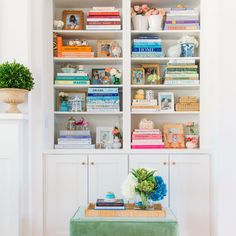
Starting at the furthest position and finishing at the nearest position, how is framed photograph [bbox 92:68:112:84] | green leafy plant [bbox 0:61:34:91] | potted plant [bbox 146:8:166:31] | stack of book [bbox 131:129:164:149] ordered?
framed photograph [bbox 92:68:112:84] → potted plant [bbox 146:8:166:31] → stack of book [bbox 131:129:164:149] → green leafy plant [bbox 0:61:34:91]

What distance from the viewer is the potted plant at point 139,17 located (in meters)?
3.33

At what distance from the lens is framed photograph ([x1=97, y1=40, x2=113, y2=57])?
3.38 m

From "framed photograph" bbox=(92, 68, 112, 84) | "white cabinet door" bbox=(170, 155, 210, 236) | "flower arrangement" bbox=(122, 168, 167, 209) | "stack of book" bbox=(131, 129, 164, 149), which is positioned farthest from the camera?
"framed photograph" bbox=(92, 68, 112, 84)

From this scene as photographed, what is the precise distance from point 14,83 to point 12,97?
0.12 m

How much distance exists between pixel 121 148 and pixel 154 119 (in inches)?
19.6

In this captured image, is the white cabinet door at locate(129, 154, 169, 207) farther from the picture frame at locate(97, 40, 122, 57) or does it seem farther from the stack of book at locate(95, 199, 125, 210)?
the picture frame at locate(97, 40, 122, 57)

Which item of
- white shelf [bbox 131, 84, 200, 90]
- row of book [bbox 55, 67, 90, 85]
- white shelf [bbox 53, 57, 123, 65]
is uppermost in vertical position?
white shelf [bbox 53, 57, 123, 65]

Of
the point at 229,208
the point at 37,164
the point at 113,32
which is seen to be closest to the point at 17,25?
the point at 113,32

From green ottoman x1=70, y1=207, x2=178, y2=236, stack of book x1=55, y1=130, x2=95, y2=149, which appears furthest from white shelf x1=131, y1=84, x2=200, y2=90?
green ottoman x1=70, y1=207, x2=178, y2=236

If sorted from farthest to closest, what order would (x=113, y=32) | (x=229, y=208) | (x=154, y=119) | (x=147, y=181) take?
(x=154, y=119) < (x=113, y=32) < (x=229, y=208) < (x=147, y=181)

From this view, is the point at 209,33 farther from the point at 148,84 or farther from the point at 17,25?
the point at 17,25

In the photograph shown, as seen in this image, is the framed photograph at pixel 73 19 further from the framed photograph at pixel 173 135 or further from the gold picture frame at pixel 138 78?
the framed photograph at pixel 173 135

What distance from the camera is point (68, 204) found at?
10.0 feet

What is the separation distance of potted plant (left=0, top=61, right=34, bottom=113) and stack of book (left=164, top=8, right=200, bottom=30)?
1.43 m
